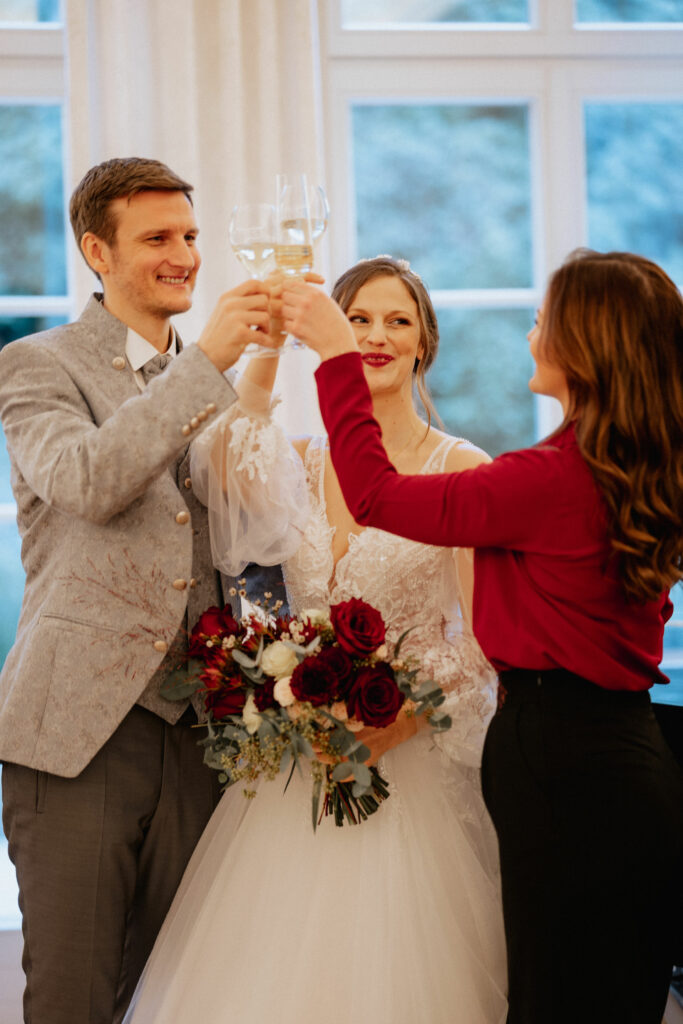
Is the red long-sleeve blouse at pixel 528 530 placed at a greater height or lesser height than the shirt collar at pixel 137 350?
lesser

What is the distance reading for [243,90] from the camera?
3193mm

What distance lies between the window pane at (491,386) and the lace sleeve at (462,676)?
1766 mm

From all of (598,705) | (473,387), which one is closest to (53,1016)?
(598,705)

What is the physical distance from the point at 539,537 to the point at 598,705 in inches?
10.8

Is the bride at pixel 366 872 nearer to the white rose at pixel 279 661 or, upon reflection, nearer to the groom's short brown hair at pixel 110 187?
the white rose at pixel 279 661

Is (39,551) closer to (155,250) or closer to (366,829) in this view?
(155,250)

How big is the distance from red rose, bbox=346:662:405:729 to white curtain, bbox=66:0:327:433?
Answer: 170cm

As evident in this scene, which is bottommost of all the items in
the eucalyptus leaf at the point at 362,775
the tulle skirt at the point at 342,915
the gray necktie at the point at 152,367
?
the tulle skirt at the point at 342,915

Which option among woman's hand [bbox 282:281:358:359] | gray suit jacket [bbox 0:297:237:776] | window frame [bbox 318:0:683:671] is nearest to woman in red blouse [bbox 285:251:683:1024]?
woman's hand [bbox 282:281:358:359]

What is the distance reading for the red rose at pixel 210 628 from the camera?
71.4 inches

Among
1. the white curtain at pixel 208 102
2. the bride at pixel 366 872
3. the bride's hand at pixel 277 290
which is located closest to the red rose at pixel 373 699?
the bride at pixel 366 872

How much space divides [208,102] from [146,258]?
152 cm

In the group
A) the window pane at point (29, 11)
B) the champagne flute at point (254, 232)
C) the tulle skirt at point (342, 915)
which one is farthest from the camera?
the window pane at point (29, 11)

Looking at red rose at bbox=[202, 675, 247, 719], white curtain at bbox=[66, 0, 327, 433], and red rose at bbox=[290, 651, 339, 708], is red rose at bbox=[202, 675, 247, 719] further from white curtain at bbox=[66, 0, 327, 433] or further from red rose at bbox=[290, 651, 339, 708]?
white curtain at bbox=[66, 0, 327, 433]
